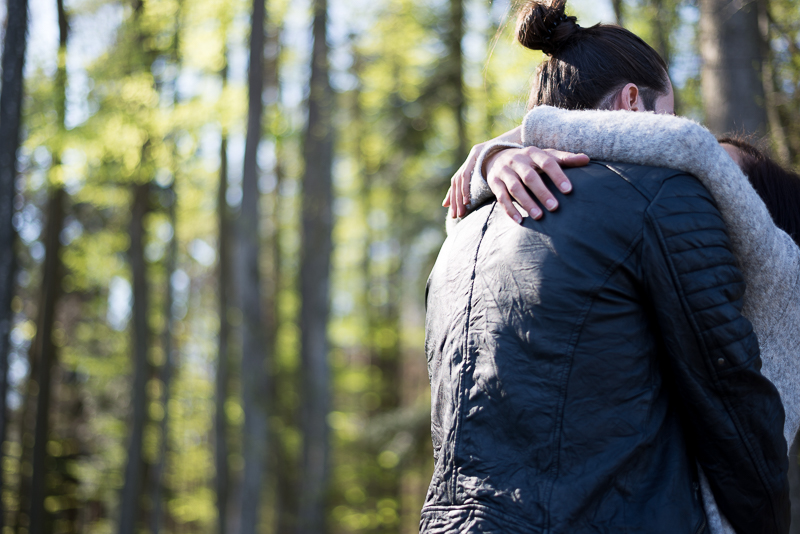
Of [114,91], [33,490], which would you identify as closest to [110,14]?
[114,91]

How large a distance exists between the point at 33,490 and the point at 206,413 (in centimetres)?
984

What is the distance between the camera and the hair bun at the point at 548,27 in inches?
69.5

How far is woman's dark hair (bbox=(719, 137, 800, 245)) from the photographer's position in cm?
202

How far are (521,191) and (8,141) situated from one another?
621 cm

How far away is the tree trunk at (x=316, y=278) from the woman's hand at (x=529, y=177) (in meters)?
10.4

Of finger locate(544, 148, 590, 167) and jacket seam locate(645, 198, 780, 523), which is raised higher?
finger locate(544, 148, 590, 167)

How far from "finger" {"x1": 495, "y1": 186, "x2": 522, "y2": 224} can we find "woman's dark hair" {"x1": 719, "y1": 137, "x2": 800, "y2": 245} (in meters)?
1.00

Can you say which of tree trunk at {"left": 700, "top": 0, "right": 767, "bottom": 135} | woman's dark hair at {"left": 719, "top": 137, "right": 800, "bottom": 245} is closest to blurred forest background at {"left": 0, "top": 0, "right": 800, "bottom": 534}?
tree trunk at {"left": 700, "top": 0, "right": 767, "bottom": 135}

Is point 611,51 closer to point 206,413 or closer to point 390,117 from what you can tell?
point 390,117

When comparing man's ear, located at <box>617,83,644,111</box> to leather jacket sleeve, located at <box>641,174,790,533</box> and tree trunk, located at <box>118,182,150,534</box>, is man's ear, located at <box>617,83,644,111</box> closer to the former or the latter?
leather jacket sleeve, located at <box>641,174,790,533</box>

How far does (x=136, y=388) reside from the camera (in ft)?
35.5

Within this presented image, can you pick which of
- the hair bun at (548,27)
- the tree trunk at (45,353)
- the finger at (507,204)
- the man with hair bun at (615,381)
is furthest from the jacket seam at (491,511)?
the tree trunk at (45,353)

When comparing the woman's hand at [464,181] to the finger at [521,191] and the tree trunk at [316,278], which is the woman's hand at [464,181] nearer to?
the finger at [521,191]

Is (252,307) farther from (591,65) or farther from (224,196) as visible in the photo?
(591,65)
